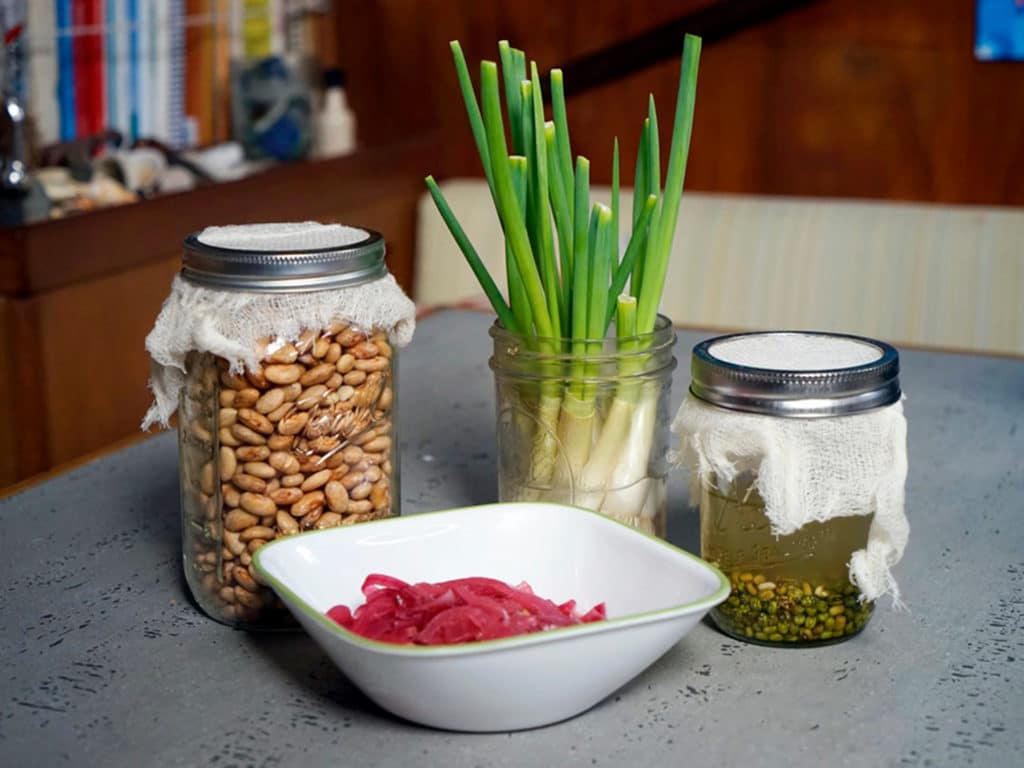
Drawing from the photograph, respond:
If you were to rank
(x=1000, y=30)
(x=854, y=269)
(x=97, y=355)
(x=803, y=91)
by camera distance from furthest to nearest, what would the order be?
(x=803, y=91)
(x=1000, y=30)
(x=854, y=269)
(x=97, y=355)

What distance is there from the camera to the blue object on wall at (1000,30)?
235 centimetres

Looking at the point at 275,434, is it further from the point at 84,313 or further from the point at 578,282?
the point at 84,313

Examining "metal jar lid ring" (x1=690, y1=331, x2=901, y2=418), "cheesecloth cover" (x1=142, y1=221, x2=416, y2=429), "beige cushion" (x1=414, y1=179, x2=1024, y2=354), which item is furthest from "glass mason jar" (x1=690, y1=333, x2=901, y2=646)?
"beige cushion" (x1=414, y1=179, x2=1024, y2=354)

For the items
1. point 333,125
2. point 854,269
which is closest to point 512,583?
point 854,269

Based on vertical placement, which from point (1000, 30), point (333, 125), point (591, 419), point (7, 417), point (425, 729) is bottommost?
point (7, 417)

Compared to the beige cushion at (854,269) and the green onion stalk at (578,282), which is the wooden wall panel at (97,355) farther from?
the green onion stalk at (578,282)

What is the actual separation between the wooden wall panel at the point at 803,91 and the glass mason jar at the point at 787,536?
1844 millimetres

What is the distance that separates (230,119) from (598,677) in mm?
2035

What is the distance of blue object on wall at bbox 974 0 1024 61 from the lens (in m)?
2.35

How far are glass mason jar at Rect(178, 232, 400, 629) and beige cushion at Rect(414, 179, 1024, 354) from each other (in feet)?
4.41

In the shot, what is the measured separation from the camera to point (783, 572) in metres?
0.75

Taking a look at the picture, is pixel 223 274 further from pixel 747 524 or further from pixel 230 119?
pixel 230 119

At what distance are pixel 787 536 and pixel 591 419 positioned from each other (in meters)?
0.15

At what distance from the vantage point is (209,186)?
203 cm
